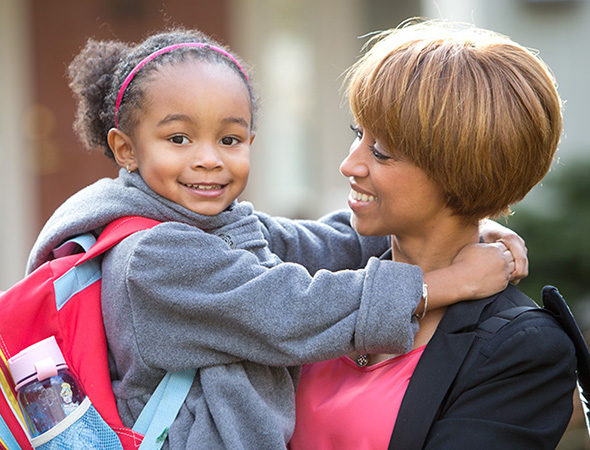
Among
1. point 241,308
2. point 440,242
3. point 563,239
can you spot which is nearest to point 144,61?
point 241,308

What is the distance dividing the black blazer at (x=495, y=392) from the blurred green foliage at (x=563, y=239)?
302 centimetres

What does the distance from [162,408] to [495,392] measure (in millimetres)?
765

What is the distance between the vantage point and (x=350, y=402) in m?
2.02

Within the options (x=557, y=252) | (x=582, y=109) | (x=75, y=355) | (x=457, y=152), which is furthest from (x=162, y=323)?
(x=582, y=109)

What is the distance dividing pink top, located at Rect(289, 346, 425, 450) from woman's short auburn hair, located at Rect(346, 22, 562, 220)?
47cm

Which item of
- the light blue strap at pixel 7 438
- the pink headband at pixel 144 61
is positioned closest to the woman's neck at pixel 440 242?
the pink headband at pixel 144 61

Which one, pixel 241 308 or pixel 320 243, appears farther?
pixel 320 243

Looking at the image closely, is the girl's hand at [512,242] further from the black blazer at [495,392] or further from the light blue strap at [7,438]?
the light blue strap at [7,438]

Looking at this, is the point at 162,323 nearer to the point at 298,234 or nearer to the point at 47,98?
the point at 298,234

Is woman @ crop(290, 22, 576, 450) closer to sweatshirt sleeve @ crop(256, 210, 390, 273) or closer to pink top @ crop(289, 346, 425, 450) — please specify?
pink top @ crop(289, 346, 425, 450)

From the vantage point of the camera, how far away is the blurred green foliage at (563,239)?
498 centimetres

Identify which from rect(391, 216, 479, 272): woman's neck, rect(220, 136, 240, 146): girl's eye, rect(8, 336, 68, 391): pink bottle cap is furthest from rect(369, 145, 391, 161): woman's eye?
rect(8, 336, 68, 391): pink bottle cap

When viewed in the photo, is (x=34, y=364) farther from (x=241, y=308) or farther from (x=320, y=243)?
(x=320, y=243)

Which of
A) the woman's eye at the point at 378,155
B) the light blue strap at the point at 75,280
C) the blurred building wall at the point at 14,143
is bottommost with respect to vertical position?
the blurred building wall at the point at 14,143
